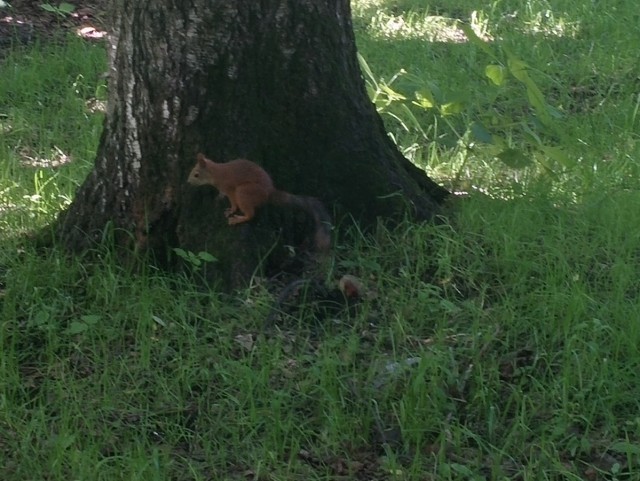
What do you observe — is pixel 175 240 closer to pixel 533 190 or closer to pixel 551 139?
pixel 533 190

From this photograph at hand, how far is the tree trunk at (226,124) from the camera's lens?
4156 mm

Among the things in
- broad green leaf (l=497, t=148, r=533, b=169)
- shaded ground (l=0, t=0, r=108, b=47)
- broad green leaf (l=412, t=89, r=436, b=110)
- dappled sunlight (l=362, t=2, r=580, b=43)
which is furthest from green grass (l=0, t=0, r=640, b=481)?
shaded ground (l=0, t=0, r=108, b=47)

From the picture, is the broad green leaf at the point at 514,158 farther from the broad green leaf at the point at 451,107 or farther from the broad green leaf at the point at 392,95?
the broad green leaf at the point at 392,95

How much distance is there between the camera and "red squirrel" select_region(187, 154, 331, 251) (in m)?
4.05

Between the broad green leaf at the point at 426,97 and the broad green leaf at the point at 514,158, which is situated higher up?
the broad green leaf at the point at 426,97

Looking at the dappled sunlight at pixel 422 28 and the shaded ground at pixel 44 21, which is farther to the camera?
the shaded ground at pixel 44 21

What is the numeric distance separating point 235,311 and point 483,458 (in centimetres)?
118

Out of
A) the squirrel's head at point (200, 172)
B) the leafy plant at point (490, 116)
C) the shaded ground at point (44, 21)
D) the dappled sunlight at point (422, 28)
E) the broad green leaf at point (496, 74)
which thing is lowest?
the shaded ground at point (44, 21)

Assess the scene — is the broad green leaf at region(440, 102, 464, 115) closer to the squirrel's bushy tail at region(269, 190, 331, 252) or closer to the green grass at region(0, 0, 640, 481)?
the green grass at region(0, 0, 640, 481)

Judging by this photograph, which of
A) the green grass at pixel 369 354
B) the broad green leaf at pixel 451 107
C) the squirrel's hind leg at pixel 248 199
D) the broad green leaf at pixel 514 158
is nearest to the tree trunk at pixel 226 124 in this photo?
the squirrel's hind leg at pixel 248 199

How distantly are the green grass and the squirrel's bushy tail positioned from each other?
13cm

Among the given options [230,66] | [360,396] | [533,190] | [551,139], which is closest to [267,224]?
[230,66]

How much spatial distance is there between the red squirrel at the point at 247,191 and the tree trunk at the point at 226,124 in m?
0.08

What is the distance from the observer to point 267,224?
170 inches
